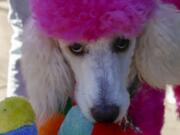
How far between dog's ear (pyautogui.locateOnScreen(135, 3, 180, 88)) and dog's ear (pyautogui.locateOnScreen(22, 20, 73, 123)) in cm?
29

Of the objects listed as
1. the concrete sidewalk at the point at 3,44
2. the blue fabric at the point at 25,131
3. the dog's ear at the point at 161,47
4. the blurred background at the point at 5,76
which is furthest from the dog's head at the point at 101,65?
the concrete sidewalk at the point at 3,44

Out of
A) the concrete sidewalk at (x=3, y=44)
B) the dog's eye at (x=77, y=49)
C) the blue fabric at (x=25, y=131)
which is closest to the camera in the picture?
the blue fabric at (x=25, y=131)

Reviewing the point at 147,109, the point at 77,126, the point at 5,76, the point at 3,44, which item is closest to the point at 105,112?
the point at 77,126

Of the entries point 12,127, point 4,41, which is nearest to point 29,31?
point 12,127

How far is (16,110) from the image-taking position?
5.03 feet

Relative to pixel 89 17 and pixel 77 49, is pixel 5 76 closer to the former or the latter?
pixel 77 49

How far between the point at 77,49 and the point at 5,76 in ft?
6.41

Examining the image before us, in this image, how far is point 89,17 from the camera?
1.67 m

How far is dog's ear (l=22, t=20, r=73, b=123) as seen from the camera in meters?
1.86

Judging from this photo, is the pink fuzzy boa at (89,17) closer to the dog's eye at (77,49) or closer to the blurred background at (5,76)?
the dog's eye at (77,49)

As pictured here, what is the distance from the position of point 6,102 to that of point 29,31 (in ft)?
1.27

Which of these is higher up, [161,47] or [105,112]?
[161,47]

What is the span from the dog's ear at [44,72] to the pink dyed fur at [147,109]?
0.29 m

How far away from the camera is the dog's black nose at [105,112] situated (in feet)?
5.56
